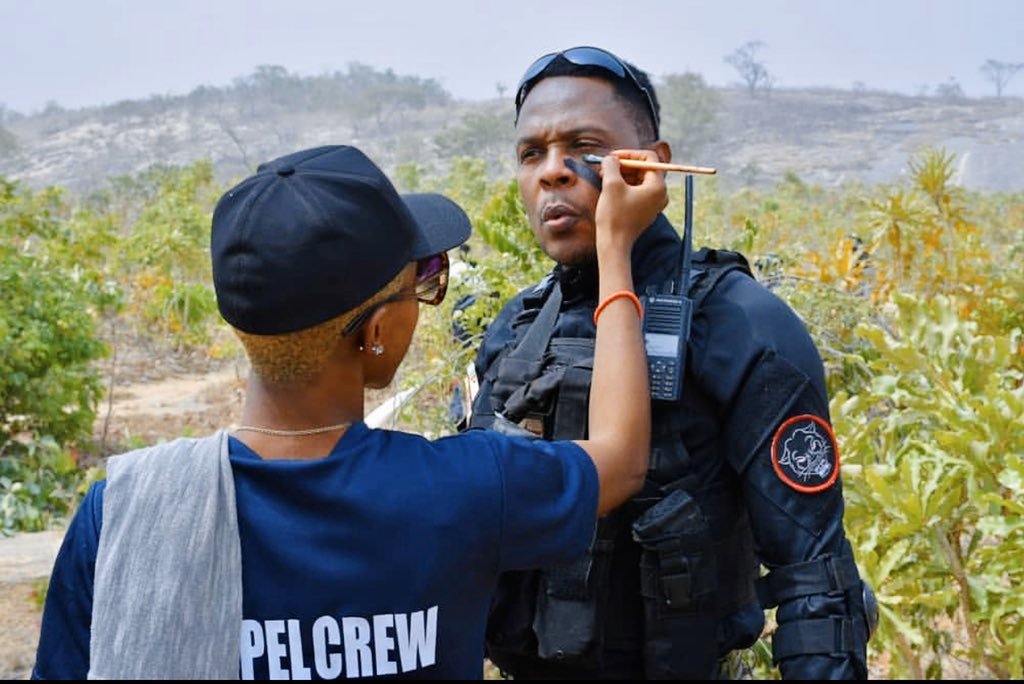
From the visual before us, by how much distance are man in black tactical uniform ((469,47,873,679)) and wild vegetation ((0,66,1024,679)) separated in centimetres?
119

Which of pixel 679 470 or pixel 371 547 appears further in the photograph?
pixel 679 470

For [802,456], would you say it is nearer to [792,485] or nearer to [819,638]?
[792,485]

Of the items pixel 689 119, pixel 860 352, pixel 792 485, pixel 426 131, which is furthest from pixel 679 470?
pixel 426 131

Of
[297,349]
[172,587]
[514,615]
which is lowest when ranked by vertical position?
[514,615]

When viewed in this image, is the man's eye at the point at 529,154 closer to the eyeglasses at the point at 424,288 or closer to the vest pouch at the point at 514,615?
the eyeglasses at the point at 424,288

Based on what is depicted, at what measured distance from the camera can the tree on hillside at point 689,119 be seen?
53.2 meters

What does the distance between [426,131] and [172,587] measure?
62.4m

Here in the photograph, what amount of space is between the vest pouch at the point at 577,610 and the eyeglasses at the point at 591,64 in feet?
2.57

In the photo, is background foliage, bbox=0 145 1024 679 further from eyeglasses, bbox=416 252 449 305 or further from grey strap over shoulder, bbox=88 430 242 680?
grey strap over shoulder, bbox=88 430 242 680

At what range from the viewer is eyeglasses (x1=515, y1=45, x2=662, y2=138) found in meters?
1.81

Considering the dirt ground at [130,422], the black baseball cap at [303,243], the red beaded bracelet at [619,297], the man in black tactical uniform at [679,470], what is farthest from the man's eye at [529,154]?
the dirt ground at [130,422]

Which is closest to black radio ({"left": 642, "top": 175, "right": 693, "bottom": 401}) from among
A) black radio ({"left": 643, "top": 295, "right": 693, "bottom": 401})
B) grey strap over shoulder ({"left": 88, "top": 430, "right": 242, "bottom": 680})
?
black radio ({"left": 643, "top": 295, "right": 693, "bottom": 401})

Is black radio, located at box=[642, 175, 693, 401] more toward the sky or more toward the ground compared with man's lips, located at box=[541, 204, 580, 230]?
more toward the ground

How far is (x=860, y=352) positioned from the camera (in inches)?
174
